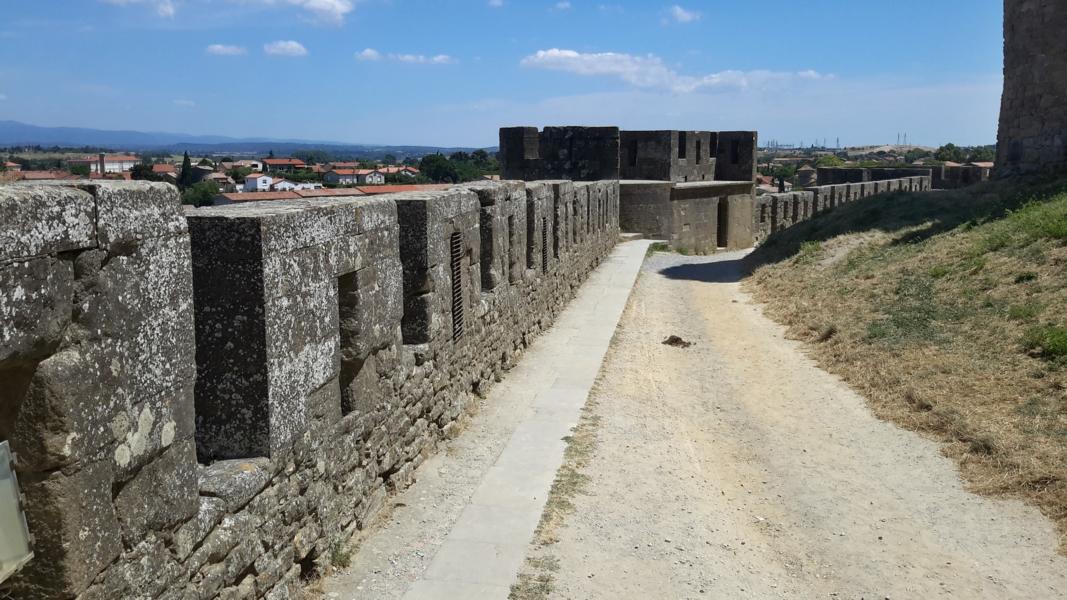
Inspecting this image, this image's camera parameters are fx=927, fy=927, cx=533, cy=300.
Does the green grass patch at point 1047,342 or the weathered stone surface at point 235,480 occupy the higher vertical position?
the weathered stone surface at point 235,480

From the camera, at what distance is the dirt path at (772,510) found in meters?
5.01

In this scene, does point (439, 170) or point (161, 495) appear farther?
point (439, 170)

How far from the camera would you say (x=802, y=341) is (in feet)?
37.6

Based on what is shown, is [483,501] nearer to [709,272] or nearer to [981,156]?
[709,272]

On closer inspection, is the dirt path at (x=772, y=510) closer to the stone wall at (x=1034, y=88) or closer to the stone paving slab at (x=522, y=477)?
the stone paving slab at (x=522, y=477)

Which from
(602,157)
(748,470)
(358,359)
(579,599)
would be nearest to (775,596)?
(579,599)

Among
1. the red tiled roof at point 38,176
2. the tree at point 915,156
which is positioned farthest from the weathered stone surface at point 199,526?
the tree at point 915,156

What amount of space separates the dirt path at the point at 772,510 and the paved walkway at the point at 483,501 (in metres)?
0.23

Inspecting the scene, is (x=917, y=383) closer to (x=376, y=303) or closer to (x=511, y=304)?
(x=511, y=304)

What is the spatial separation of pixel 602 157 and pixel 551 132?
135 cm

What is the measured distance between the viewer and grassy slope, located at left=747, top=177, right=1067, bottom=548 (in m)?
7.03

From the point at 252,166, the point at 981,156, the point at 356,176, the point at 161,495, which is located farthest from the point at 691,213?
the point at 252,166

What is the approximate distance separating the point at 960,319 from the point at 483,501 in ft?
22.3

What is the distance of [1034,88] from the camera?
650 inches
